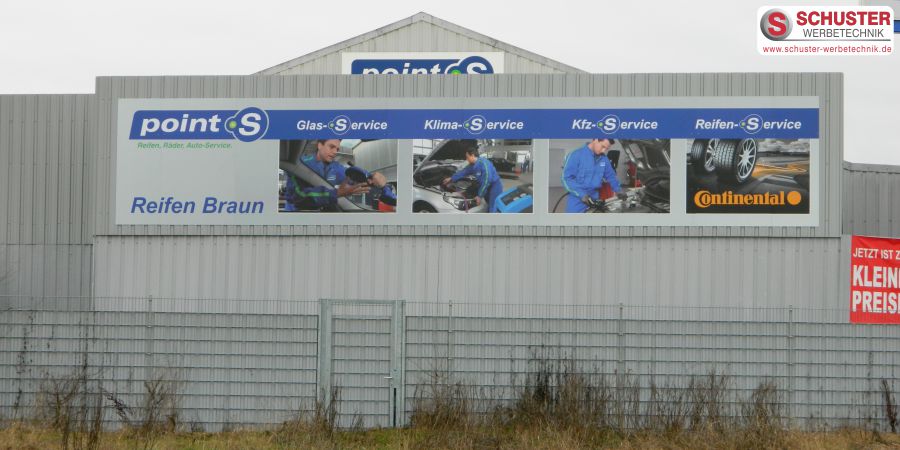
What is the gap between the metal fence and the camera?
1644 centimetres

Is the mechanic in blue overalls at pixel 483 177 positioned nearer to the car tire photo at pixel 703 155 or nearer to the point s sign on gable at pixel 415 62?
the car tire photo at pixel 703 155

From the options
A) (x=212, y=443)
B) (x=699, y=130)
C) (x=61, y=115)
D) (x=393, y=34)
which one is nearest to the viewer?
(x=212, y=443)

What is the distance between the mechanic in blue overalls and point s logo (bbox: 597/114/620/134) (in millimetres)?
2208

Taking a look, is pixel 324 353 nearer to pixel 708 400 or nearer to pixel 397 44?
pixel 708 400

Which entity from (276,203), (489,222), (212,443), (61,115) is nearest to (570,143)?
(489,222)

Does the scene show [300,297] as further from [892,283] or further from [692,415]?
[892,283]

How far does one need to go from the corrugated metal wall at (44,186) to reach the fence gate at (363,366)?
11.0m

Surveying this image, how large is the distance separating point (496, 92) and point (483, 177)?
1.66m

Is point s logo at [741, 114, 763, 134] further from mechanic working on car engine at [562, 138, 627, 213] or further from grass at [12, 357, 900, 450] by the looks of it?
grass at [12, 357, 900, 450]

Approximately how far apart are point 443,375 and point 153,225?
866 centimetres

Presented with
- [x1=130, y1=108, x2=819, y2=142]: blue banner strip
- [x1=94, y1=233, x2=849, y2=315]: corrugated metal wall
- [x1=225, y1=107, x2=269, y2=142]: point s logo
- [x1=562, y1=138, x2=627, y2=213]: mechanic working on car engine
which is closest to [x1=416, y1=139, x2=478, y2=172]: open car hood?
[x1=130, y1=108, x2=819, y2=142]: blue banner strip

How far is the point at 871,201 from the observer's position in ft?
90.1

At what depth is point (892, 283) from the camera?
2294 centimetres

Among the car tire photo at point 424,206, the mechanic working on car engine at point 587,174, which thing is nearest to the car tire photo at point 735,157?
the mechanic working on car engine at point 587,174
